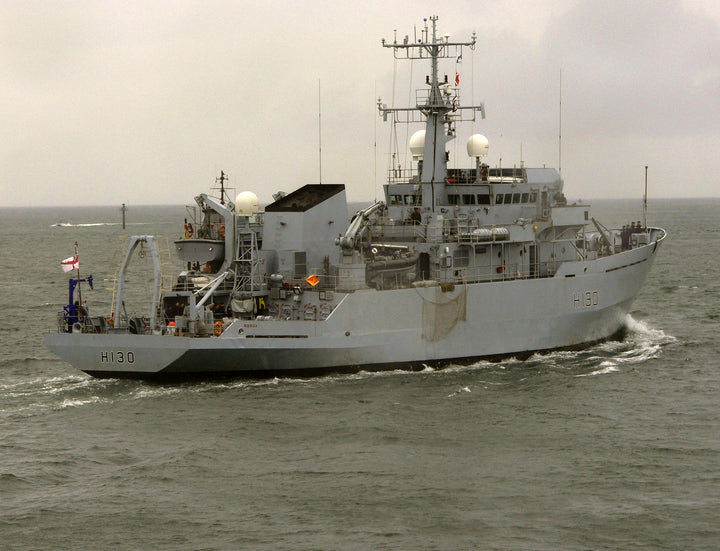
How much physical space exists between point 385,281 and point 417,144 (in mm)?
7227

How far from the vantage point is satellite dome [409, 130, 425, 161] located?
35219mm

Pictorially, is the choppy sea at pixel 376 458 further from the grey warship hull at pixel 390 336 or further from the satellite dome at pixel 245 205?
the satellite dome at pixel 245 205

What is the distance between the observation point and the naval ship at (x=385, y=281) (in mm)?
28031

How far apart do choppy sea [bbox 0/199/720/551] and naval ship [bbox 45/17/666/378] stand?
3.14ft

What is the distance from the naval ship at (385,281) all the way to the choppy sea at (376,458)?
96cm

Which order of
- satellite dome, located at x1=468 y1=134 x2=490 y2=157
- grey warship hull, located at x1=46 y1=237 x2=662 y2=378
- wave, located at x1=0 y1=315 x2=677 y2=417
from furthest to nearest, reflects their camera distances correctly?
satellite dome, located at x1=468 y1=134 x2=490 y2=157, grey warship hull, located at x1=46 y1=237 x2=662 y2=378, wave, located at x1=0 y1=315 x2=677 y2=417

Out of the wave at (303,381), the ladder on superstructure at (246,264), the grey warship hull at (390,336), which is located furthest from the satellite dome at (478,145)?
the ladder on superstructure at (246,264)

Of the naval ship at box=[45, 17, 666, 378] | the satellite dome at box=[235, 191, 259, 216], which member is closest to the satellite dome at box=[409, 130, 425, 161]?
the naval ship at box=[45, 17, 666, 378]

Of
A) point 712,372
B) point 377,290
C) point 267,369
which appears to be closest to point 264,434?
point 267,369

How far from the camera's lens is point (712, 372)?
1196 inches

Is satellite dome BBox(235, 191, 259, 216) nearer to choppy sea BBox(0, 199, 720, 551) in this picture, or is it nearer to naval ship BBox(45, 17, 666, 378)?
naval ship BBox(45, 17, 666, 378)

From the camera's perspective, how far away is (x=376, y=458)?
22.3 metres

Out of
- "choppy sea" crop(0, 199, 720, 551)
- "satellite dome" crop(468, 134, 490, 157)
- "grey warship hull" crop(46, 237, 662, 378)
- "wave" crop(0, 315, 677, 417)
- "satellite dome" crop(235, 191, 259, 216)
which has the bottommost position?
"choppy sea" crop(0, 199, 720, 551)

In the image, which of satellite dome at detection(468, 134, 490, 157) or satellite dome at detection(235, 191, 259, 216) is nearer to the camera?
satellite dome at detection(235, 191, 259, 216)
